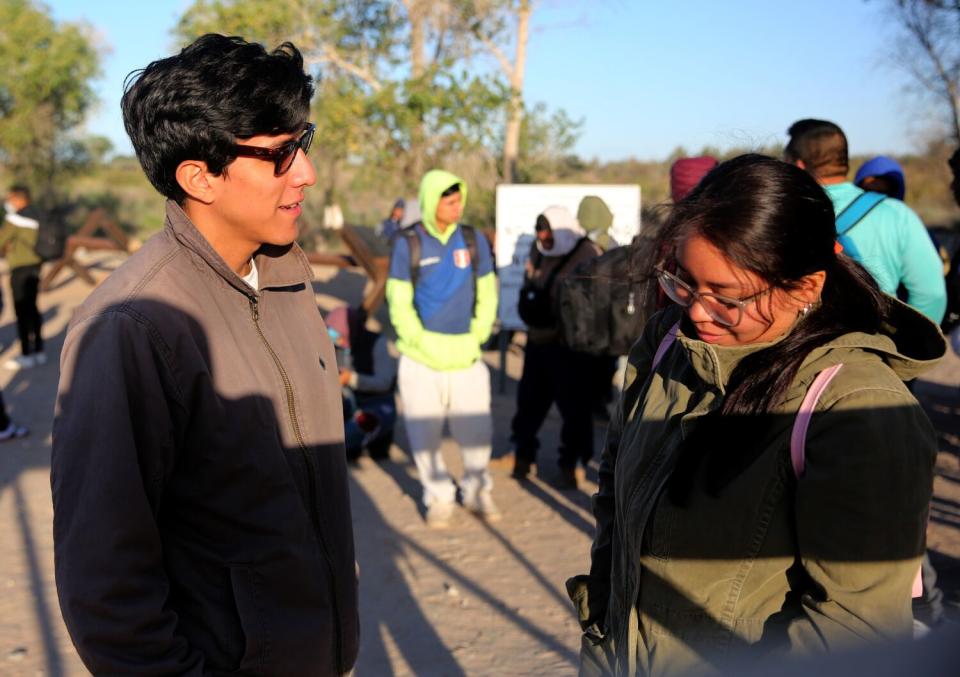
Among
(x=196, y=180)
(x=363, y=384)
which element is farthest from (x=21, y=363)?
(x=196, y=180)

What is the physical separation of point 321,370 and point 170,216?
46cm

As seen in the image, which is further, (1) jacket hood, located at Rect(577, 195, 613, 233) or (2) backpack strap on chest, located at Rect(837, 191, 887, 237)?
(1) jacket hood, located at Rect(577, 195, 613, 233)

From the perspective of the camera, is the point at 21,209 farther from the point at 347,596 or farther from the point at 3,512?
the point at 347,596

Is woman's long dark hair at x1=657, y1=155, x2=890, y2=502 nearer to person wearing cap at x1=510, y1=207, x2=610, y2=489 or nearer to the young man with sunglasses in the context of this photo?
the young man with sunglasses

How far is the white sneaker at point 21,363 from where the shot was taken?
10000 mm

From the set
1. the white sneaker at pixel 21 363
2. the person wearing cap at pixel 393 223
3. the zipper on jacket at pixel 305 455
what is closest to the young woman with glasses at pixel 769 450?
the zipper on jacket at pixel 305 455

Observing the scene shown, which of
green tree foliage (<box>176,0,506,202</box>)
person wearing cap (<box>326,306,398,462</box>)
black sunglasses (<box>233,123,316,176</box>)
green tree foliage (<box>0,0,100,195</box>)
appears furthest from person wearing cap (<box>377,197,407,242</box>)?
green tree foliage (<box>0,0,100,195</box>)

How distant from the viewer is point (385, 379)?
7.08 metres

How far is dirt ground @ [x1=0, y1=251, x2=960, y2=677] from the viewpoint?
3.95 m

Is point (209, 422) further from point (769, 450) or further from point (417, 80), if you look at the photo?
point (417, 80)

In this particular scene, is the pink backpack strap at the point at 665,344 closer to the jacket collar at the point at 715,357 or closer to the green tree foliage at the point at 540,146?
the jacket collar at the point at 715,357

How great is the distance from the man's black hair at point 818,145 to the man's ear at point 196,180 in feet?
9.67

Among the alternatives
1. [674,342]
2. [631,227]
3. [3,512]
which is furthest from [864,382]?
[631,227]

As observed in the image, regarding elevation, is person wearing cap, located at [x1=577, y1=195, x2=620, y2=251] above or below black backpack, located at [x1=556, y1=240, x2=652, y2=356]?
above
